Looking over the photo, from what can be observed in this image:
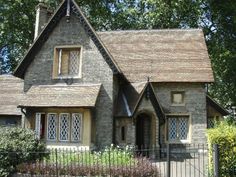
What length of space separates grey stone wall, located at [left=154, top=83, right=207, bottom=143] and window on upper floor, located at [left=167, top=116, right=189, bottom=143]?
41 cm

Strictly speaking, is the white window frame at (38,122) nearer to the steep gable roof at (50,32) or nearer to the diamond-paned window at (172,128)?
the steep gable roof at (50,32)

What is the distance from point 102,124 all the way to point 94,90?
77.6 inches

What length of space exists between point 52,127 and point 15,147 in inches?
258

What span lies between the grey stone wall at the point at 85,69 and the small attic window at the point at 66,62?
29cm

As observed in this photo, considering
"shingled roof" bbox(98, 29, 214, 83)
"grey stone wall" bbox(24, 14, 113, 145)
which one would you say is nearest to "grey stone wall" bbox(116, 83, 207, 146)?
"shingled roof" bbox(98, 29, 214, 83)

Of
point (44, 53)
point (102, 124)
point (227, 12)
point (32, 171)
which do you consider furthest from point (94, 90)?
point (227, 12)

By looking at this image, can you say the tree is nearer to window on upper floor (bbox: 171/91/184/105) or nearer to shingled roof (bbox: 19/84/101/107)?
window on upper floor (bbox: 171/91/184/105)

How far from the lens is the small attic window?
947 inches

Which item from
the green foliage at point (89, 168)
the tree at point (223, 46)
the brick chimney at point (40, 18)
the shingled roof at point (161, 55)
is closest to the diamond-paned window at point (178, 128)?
the shingled roof at point (161, 55)

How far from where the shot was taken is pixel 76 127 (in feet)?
74.3

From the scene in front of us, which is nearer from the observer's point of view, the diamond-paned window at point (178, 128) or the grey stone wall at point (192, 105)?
the grey stone wall at point (192, 105)

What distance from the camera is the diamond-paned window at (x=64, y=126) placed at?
22.7 m

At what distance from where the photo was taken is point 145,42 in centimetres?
2955

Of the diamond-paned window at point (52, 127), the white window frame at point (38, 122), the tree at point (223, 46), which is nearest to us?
the diamond-paned window at point (52, 127)
